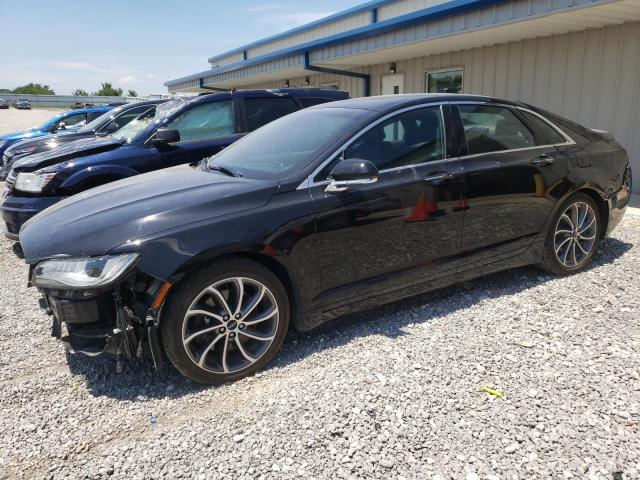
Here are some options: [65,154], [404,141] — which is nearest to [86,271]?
[404,141]

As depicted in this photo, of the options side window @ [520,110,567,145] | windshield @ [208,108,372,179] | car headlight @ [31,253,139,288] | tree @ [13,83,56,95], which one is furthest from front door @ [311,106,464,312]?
tree @ [13,83,56,95]

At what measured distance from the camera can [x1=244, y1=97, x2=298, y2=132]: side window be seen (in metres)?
6.29

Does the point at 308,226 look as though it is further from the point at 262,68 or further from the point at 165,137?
the point at 262,68

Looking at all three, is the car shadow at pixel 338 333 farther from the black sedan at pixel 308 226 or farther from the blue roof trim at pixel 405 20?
the blue roof trim at pixel 405 20

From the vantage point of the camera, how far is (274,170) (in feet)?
10.5

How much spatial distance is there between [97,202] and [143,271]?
2.89 ft

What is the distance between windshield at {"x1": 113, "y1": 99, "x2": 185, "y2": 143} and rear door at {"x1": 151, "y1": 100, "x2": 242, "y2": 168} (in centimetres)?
23

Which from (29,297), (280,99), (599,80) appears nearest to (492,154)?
(280,99)

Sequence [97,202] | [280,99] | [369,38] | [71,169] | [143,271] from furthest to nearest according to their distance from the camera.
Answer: [369,38] → [280,99] → [71,169] → [97,202] → [143,271]

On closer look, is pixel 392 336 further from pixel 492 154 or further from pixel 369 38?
pixel 369 38

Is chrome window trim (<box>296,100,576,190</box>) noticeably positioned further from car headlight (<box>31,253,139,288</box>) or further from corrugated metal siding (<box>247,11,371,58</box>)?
corrugated metal siding (<box>247,11,371,58</box>)

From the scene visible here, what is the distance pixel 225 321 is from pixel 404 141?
181 cm

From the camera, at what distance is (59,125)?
13172 mm

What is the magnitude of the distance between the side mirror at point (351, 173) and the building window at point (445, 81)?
826 cm
